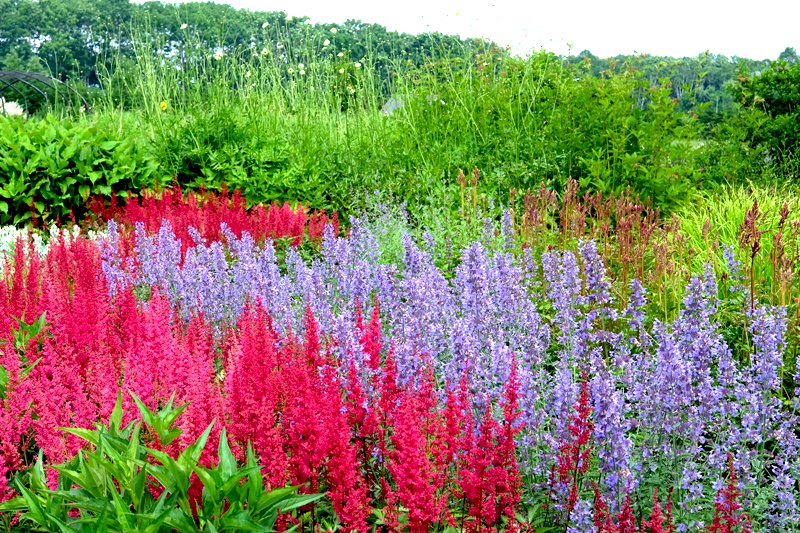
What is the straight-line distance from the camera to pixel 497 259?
189 inches

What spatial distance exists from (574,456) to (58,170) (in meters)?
8.68

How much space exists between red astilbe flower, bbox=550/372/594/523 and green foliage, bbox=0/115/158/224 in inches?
323

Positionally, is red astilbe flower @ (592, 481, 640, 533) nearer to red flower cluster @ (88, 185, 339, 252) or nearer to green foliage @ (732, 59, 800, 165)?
red flower cluster @ (88, 185, 339, 252)

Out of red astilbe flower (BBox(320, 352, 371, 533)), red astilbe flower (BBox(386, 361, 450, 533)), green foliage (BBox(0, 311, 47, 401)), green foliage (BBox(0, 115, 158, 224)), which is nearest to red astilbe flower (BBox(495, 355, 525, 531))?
red astilbe flower (BBox(386, 361, 450, 533))

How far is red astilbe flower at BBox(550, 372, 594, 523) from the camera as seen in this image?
2613 millimetres

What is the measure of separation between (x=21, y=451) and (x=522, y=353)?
2765 millimetres

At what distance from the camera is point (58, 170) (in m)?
9.30

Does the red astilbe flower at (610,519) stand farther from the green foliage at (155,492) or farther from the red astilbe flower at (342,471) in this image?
the green foliage at (155,492)

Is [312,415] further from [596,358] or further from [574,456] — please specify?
[596,358]

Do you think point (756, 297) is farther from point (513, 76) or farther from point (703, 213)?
point (513, 76)

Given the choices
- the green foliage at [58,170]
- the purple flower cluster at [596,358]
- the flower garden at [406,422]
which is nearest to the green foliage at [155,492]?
the flower garden at [406,422]

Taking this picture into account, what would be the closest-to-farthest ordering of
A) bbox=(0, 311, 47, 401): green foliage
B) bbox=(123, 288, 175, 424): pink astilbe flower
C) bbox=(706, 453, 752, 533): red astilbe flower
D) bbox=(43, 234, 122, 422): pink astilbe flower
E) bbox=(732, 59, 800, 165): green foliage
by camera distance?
bbox=(706, 453, 752, 533): red astilbe flower, bbox=(123, 288, 175, 424): pink astilbe flower, bbox=(43, 234, 122, 422): pink astilbe flower, bbox=(0, 311, 47, 401): green foliage, bbox=(732, 59, 800, 165): green foliage

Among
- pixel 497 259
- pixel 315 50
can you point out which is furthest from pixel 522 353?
pixel 315 50

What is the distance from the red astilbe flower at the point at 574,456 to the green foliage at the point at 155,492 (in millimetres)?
982
